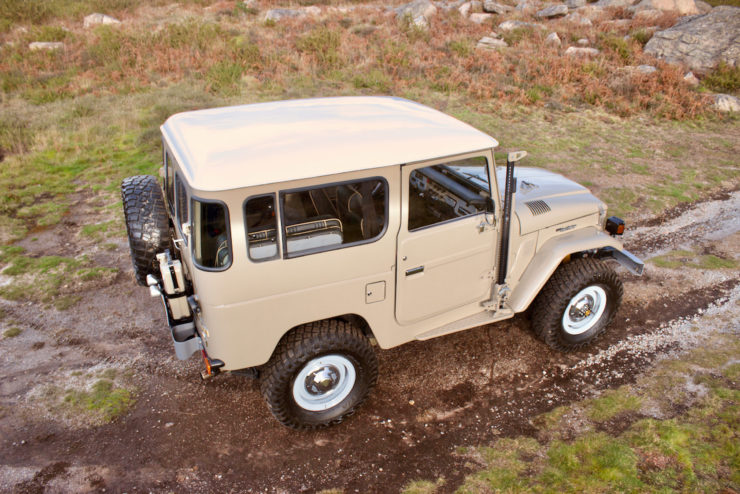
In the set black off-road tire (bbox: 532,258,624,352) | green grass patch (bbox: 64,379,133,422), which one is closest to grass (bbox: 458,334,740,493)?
black off-road tire (bbox: 532,258,624,352)

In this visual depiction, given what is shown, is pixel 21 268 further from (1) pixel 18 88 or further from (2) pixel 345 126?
(1) pixel 18 88

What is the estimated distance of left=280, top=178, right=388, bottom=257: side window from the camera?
12.7 feet

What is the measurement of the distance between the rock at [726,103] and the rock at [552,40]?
4993 mm

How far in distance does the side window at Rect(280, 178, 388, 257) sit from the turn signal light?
110 inches

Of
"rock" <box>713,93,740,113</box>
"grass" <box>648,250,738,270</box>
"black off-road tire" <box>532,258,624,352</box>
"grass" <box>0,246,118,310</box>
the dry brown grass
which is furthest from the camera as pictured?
the dry brown grass

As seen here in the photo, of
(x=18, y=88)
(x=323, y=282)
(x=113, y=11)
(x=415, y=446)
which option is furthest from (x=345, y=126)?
(x=113, y=11)

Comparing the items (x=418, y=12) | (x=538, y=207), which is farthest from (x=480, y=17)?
(x=538, y=207)

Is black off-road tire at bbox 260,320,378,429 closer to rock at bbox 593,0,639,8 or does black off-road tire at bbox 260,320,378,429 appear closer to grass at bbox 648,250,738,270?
grass at bbox 648,250,738,270

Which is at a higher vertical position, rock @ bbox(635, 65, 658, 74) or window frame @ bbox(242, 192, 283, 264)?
window frame @ bbox(242, 192, 283, 264)

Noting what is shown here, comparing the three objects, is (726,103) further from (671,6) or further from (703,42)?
(671,6)

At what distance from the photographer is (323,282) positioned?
3943 millimetres

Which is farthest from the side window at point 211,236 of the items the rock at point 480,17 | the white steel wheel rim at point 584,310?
the rock at point 480,17

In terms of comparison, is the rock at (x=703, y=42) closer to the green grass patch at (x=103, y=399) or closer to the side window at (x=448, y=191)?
the side window at (x=448, y=191)

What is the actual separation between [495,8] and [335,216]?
1886 cm
